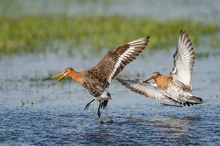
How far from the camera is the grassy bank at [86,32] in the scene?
17750 mm

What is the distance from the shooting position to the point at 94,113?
11.1m

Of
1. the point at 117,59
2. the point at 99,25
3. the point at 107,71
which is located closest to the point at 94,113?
the point at 107,71

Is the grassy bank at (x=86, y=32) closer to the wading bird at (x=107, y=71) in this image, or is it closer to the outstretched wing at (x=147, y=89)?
the outstretched wing at (x=147, y=89)

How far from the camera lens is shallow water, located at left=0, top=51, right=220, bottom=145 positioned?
9211 mm

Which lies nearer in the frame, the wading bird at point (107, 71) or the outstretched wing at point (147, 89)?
the wading bird at point (107, 71)

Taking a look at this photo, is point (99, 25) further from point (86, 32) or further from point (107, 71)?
point (107, 71)

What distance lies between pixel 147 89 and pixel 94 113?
3.60ft

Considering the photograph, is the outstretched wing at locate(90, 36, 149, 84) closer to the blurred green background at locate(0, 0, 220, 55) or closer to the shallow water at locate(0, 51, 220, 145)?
the shallow water at locate(0, 51, 220, 145)

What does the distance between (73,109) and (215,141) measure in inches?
131

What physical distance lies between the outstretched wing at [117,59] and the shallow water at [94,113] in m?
0.73

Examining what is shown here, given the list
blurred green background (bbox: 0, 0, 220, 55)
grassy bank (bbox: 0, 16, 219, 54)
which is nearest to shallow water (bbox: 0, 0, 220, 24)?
blurred green background (bbox: 0, 0, 220, 55)

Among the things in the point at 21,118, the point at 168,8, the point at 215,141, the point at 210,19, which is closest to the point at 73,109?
the point at 21,118

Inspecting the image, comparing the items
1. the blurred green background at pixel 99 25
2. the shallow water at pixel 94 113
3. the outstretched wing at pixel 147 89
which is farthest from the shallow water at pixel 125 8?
the outstretched wing at pixel 147 89

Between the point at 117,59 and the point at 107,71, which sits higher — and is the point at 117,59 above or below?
above
